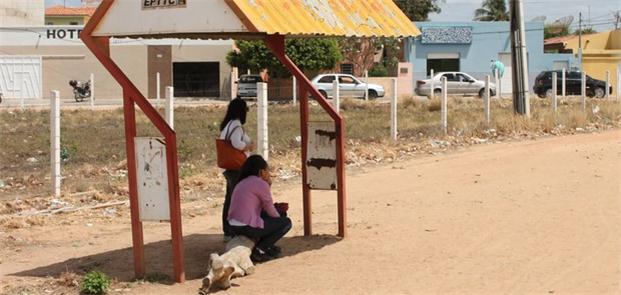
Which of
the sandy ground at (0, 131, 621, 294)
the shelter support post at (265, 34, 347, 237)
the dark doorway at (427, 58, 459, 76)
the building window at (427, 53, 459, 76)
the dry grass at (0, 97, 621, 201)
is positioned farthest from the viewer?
the dark doorway at (427, 58, 459, 76)

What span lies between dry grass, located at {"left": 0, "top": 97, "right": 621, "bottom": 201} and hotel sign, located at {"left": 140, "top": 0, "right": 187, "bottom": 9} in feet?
15.2

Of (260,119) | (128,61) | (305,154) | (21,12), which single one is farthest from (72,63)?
(305,154)

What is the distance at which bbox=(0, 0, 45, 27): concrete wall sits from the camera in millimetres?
54781

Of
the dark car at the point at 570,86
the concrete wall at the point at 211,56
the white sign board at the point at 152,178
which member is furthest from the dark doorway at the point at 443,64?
the white sign board at the point at 152,178

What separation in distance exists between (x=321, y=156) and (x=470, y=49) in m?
52.1

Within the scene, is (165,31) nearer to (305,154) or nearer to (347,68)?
(305,154)

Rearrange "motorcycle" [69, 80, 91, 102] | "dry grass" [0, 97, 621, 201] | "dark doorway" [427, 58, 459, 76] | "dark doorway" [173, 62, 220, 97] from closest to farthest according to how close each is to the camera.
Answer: "dry grass" [0, 97, 621, 201] < "motorcycle" [69, 80, 91, 102] < "dark doorway" [173, 62, 220, 97] < "dark doorway" [427, 58, 459, 76]

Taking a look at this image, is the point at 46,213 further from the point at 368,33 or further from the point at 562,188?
the point at 562,188

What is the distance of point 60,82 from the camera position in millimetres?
49688

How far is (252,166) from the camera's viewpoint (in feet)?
24.8

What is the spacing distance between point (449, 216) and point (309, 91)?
89.3 inches

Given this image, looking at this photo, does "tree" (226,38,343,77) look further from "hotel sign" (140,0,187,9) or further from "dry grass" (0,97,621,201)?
"hotel sign" (140,0,187,9)

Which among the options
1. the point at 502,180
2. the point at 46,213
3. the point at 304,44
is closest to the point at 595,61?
the point at 304,44

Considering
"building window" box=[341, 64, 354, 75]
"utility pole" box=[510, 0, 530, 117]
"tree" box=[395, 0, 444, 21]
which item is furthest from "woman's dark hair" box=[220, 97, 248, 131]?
"tree" box=[395, 0, 444, 21]
